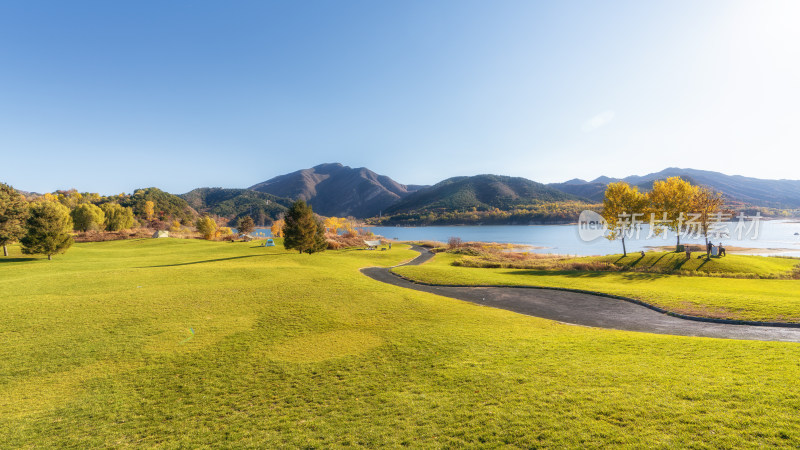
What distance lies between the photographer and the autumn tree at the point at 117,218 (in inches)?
3287

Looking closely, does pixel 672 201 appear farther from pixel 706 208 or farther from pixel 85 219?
pixel 85 219

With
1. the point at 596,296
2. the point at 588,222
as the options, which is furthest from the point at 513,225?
the point at 596,296

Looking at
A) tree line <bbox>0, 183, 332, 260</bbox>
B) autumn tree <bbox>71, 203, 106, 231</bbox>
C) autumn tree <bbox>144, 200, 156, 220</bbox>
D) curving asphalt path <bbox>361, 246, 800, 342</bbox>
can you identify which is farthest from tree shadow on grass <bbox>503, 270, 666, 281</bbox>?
autumn tree <bbox>144, 200, 156, 220</bbox>

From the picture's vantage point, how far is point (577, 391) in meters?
6.96

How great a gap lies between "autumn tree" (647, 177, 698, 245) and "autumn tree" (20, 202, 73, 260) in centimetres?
6969

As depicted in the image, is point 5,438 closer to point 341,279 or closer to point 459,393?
point 459,393

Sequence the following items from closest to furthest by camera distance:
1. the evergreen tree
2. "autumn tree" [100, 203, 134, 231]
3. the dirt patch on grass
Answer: the dirt patch on grass → the evergreen tree → "autumn tree" [100, 203, 134, 231]

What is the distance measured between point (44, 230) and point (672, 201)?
7232 cm

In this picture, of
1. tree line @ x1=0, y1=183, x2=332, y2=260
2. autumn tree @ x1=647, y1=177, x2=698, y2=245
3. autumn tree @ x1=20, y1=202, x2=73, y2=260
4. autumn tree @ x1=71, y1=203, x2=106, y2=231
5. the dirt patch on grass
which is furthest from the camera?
autumn tree @ x1=71, y1=203, x2=106, y2=231

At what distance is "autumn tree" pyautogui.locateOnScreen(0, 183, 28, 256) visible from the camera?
33.1 metres

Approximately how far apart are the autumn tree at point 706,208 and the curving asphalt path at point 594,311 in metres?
30.9

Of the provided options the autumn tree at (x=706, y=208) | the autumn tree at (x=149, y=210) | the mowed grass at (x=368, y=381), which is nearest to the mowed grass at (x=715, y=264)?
the autumn tree at (x=706, y=208)

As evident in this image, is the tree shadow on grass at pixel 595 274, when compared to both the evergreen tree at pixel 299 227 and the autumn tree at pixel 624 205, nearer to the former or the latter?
the autumn tree at pixel 624 205

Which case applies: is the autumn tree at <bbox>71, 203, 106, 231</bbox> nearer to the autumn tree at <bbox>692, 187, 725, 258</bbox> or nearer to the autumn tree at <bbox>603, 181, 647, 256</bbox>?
the autumn tree at <bbox>603, 181, 647, 256</bbox>
